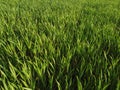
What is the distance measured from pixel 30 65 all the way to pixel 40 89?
14 centimetres

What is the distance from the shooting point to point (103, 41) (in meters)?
1.27

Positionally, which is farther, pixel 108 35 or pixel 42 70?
pixel 108 35

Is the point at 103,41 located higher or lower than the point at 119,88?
lower

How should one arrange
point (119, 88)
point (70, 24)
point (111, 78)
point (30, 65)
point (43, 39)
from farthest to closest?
1. point (70, 24)
2. point (43, 39)
3. point (30, 65)
4. point (111, 78)
5. point (119, 88)

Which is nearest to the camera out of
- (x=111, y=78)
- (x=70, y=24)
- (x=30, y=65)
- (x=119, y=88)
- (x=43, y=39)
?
(x=119, y=88)

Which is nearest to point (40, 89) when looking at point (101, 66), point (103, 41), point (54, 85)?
point (54, 85)

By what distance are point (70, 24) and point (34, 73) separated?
0.95 m

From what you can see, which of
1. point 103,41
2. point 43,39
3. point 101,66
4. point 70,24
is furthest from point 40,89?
point 70,24

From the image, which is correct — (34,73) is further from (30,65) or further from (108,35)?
(108,35)

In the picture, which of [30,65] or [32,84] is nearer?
[32,84]

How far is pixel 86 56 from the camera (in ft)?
3.26

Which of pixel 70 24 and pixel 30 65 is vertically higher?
pixel 30 65

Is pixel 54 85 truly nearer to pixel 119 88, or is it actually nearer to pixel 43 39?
pixel 119 88

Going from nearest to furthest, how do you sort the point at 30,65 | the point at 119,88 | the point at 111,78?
the point at 119,88 → the point at 111,78 → the point at 30,65
